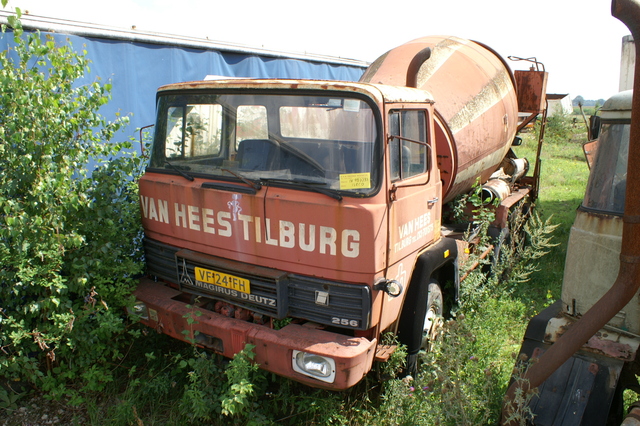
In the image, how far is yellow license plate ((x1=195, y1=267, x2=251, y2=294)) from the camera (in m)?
3.23

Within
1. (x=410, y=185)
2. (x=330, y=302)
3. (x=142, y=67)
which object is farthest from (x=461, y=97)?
(x=142, y=67)

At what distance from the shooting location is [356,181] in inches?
115

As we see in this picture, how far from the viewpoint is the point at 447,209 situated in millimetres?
5348

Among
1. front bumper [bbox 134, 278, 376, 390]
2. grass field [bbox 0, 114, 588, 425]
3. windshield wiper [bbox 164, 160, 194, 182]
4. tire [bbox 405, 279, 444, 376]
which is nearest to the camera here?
front bumper [bbox 134, 278, 376, 390]

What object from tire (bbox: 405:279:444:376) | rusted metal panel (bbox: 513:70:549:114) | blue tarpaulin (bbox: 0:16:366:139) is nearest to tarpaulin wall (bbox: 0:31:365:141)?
blue tarpaulin (bbox: 0:16:366:139)

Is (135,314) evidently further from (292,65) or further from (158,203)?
(292,65)

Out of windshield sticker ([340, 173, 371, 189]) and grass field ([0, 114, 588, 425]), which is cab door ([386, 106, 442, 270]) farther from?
grass field ([0, 114, 588, 425])

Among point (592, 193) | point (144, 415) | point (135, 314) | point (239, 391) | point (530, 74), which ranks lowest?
point (144, 415)

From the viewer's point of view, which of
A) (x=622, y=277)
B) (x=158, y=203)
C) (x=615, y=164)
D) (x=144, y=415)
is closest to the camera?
(x=622, y=277)

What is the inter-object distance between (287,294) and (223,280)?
1.67 ft

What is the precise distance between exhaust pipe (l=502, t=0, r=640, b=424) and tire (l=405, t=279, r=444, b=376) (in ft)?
Answer: 3.54

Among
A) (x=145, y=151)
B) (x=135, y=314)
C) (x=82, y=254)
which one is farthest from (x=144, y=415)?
(x=145, y=151)

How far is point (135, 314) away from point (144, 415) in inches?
28.8

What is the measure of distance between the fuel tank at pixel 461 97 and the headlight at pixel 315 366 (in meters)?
2.42
